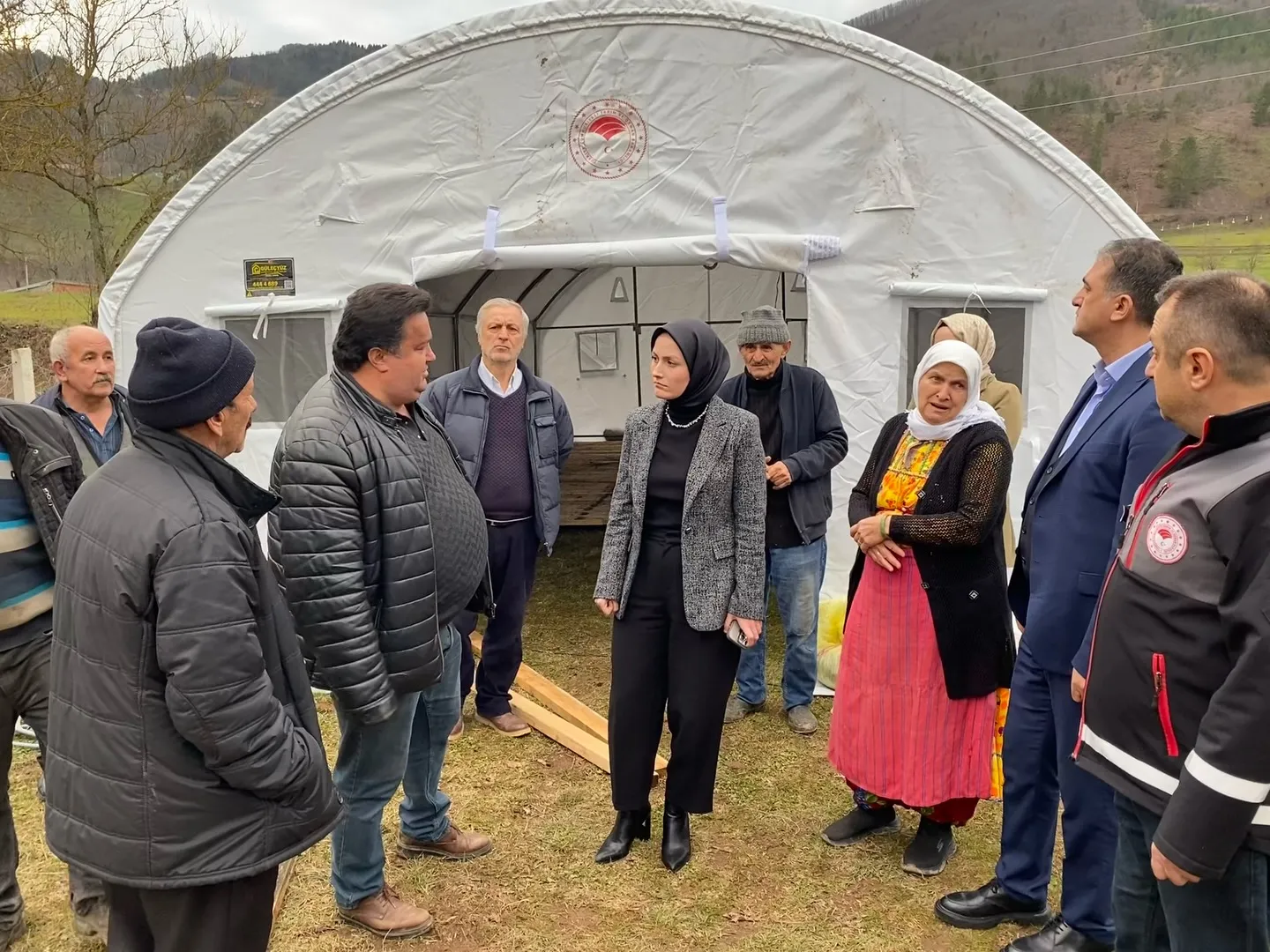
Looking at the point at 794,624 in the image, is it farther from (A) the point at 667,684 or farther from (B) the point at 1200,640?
(B) the point at 1200,640

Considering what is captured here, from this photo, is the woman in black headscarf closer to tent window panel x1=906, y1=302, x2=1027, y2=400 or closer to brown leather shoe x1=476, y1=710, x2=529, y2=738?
brown leather shoe x1=476, y1=710, x2=529, y2=738

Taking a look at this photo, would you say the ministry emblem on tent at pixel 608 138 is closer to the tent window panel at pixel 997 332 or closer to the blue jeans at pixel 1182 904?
the tent window panel at pixel 997 332

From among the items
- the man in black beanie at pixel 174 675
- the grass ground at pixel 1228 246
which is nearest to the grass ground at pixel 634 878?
the man in black beanie at pixel 174 675

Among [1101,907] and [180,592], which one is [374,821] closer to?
[180,592]

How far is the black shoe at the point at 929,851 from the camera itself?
3.16 meters

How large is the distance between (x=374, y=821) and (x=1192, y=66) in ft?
255

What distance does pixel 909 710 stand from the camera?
3029mm

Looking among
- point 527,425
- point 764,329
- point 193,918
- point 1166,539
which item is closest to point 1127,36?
point 764,329

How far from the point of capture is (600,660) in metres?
5.46

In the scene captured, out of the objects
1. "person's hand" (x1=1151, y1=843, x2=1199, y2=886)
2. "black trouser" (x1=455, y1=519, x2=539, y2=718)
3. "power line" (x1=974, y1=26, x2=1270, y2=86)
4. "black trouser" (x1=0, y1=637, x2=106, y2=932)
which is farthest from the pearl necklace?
"power line" (x1=974, y1=26, x2=1270, y2=86)

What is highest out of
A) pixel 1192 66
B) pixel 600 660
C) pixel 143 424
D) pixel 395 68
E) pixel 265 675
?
pixel 1192 66

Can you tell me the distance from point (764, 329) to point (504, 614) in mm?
1831

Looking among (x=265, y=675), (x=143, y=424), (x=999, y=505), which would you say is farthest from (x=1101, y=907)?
(x=143, y=424)

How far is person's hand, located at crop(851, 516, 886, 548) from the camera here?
9.74 feet
